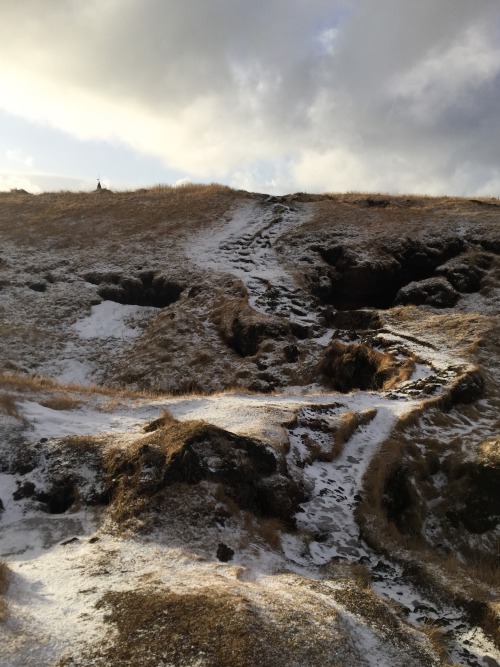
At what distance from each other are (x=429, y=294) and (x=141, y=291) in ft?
62.6

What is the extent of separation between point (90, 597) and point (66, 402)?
9788mm

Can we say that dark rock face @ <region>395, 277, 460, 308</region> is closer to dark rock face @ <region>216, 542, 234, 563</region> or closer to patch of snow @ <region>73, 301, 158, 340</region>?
patch of snow @ <region>73, 301, 158, 340</region>

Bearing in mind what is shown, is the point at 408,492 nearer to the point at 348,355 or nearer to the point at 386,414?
the point at 386,414

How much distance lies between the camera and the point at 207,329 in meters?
30.3

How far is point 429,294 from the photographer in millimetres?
32188

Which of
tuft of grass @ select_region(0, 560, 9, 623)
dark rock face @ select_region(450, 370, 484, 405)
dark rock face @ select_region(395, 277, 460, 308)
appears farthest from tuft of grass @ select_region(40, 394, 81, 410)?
dark rock face @ select_region(395, 277, 460, 308)

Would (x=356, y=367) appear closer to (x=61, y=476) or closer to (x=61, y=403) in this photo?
(x=61, y=403)

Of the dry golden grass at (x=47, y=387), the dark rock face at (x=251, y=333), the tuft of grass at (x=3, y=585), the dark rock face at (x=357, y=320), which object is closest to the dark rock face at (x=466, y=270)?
the dark rock face at (x=357, y=320)

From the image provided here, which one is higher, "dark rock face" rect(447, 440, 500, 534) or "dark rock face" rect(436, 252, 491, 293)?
"dark rock face" rect(436, 252, 491, 293)

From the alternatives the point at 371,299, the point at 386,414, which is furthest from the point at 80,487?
the point at 371,299

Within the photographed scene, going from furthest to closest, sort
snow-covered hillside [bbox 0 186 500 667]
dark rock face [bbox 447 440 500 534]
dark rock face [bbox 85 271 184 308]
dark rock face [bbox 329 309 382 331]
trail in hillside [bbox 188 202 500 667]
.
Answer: dark rock face [bbox 85 271 184 308] < dark rock face [bbox 329 309 382 331] < dark rock face [bbox 447 440 500 534] < trail in hillside [bbox 188 202 500 667] < snow-covered hillside [bbox 0 186 500 667]

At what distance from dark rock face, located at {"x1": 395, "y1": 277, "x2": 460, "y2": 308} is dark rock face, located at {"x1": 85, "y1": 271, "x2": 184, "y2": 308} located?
48.4 ft

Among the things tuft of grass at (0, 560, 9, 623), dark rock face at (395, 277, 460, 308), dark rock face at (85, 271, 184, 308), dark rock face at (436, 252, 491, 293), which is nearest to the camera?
tuft of grass at (0, 560, 9, 623)

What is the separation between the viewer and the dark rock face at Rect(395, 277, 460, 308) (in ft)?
102
